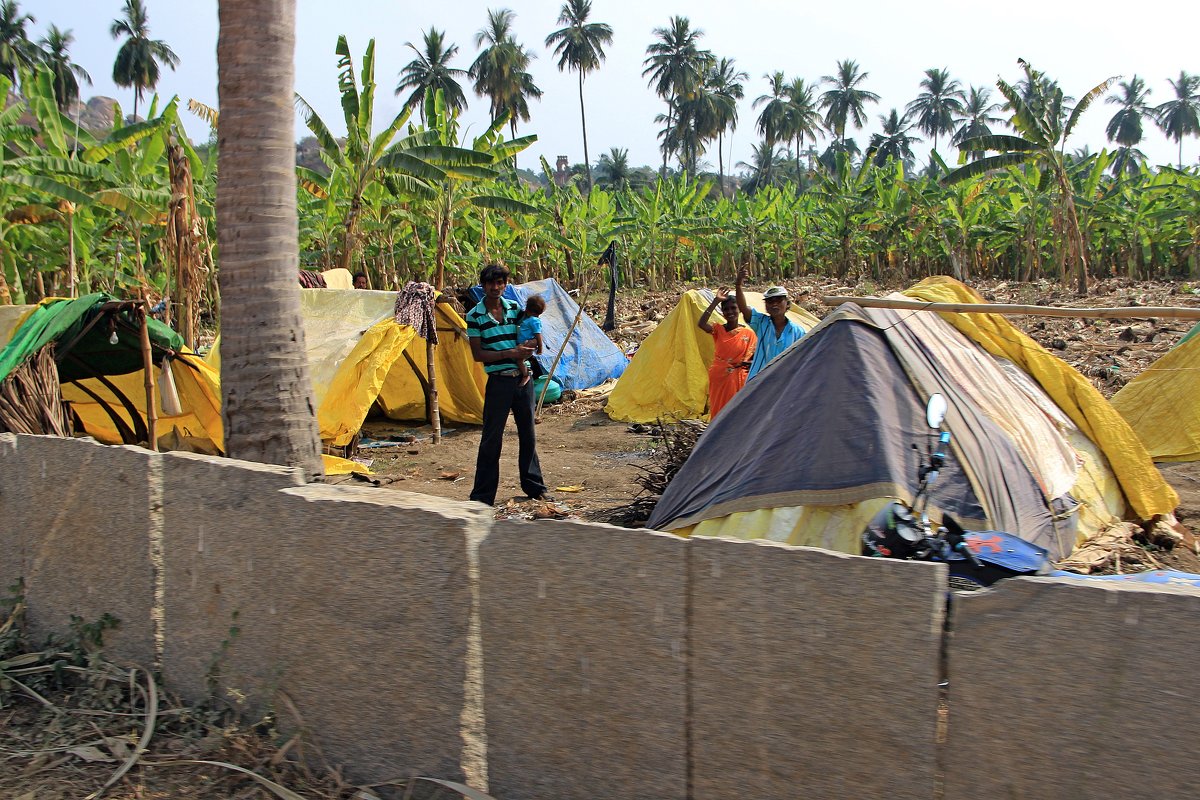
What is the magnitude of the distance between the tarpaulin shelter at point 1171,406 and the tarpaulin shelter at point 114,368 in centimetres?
902

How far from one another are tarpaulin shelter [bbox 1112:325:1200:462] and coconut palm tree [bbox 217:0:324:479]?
26.3 feet

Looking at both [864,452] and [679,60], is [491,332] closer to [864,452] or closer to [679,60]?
[864,452]

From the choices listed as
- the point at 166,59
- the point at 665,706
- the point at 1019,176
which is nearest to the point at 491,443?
the point at 665,706

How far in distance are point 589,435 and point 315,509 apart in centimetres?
858

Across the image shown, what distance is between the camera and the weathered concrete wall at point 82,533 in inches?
150

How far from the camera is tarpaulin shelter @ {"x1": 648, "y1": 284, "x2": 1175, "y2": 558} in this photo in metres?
4.50

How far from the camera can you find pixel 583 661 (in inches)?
107

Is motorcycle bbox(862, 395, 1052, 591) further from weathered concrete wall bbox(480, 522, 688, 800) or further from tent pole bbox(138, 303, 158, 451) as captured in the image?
tent pole bbox(138, 303, 158, 451)

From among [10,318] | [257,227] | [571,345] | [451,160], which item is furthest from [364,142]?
[257,227]

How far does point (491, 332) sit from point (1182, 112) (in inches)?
3068

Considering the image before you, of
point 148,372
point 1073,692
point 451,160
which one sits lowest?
point 1073,692

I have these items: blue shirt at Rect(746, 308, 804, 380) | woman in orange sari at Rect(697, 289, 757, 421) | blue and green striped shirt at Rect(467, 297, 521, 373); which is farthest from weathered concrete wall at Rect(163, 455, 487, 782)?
blue shirt at Rect(746, 308, 804, 380)

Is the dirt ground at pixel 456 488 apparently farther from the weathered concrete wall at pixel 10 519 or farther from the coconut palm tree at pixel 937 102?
the coconut palm tree at pixel 937 102

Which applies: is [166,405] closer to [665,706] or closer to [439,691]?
[439,691]
